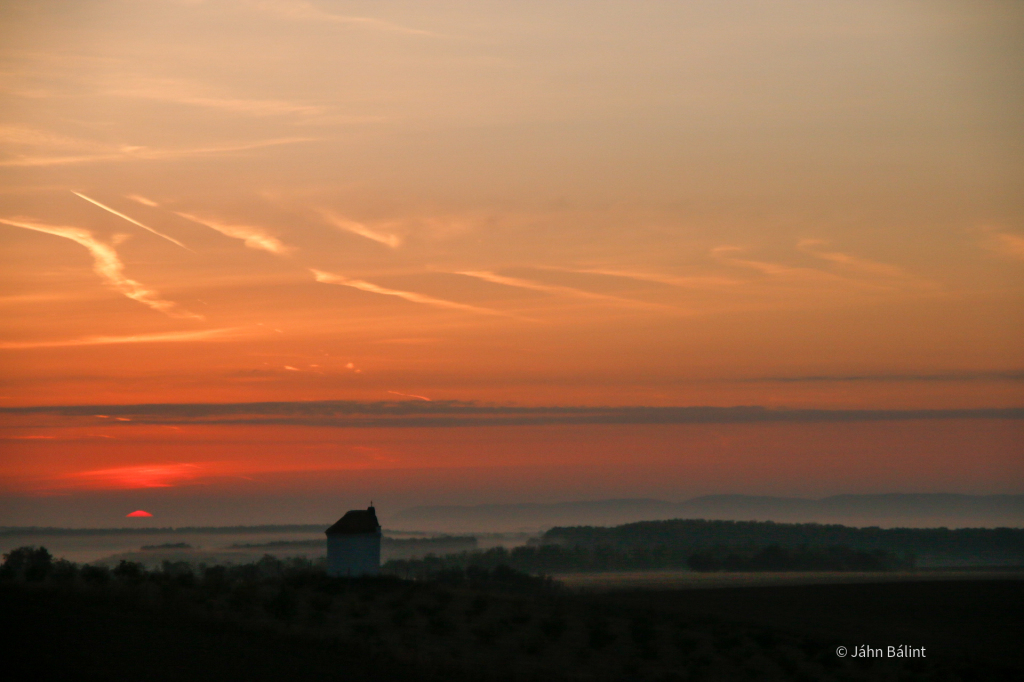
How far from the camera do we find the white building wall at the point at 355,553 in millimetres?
71188

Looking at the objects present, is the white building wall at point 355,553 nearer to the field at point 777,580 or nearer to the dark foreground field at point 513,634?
the dark foreground field at point 513,634

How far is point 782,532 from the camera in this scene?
178000 mm

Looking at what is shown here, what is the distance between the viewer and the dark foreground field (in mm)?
30078

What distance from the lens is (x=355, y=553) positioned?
7194cm

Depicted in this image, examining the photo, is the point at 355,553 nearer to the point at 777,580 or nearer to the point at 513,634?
the point at 513,634

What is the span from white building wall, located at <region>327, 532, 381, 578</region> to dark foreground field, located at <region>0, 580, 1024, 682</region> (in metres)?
7.63

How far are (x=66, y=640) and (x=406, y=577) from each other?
3958 centimetres

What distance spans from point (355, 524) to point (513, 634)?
88.7ft

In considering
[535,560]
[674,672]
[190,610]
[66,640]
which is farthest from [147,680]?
[535,560]

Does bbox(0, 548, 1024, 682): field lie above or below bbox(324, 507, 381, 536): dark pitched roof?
below

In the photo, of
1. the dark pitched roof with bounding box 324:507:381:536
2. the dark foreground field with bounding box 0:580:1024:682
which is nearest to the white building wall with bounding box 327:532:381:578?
the dark pitched roof with bounding box 324:507:381:536

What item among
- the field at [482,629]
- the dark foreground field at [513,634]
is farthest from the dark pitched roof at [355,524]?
the dark foreground field at [513,634]

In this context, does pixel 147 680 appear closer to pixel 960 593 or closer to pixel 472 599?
pixel 472 599

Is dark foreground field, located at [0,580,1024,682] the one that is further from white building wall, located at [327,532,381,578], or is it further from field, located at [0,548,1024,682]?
white building wall, located at [327,532,381,578]
